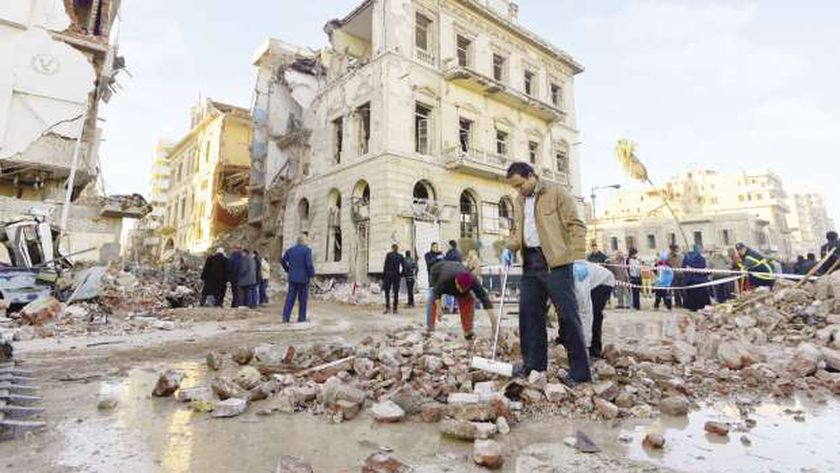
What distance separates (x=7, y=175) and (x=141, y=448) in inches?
771

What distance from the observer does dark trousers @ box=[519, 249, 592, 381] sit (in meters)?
2.98

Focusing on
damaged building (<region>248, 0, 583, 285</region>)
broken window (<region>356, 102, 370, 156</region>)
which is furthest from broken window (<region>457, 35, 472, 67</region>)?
broken window (<region>356, 102, 370, 156</region>)

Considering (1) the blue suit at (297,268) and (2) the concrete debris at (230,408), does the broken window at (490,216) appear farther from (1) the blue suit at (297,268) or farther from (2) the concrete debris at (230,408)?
(2) the concrete debris at (230,408)

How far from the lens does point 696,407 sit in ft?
8.48

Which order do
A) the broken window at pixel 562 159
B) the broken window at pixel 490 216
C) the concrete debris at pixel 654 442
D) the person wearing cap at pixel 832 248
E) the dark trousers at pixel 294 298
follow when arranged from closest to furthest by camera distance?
the concrete debris at pixel 654 442
the dark trousers at pixel 294 298
the person wearing cap at pixel 832 248
the broken window at pixel 490 216
the broken window at pixel 562 159

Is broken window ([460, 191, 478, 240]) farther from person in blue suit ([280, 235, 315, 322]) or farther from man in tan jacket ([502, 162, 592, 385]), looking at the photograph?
man in tan jacket ([502, 162, 592, 385])

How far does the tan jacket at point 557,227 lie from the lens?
3045 millimetres

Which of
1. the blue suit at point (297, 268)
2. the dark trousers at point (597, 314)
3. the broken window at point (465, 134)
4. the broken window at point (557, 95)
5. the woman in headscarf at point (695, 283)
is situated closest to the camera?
the dark trousers at point (597, 314)

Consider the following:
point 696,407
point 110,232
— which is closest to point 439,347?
point 696,407

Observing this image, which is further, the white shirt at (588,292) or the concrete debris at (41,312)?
the concrete debris at (41,312)

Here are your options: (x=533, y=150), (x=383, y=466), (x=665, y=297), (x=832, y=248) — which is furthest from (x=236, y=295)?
(x=533, y=150)

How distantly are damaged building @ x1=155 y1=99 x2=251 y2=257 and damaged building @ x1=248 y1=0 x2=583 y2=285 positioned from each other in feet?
17.9

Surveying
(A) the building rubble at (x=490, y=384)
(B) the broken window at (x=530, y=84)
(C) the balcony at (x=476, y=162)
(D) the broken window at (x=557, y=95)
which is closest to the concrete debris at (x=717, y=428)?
(A) the building rubble at (x=490, y=384)

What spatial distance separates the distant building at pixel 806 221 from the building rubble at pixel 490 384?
6788cm
